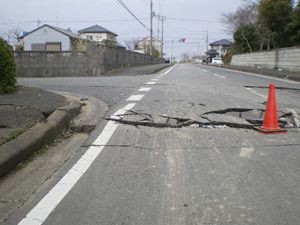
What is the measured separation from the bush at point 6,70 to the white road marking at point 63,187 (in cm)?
359

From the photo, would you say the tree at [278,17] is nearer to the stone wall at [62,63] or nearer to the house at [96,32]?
the stone wall at [62,63]

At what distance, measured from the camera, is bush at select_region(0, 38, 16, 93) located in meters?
9.07

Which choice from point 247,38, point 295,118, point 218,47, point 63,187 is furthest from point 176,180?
point 218,47

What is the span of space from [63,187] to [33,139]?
142 centimetres

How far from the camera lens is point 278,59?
34.2 m

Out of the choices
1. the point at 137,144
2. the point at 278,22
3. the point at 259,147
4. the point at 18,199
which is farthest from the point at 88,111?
the point at 278,22

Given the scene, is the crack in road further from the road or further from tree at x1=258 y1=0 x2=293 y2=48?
tree at x1=258 y1=0 x2=293 y2=48

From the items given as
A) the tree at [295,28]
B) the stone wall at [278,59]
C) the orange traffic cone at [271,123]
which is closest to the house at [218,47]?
the stone wall at [278,59]

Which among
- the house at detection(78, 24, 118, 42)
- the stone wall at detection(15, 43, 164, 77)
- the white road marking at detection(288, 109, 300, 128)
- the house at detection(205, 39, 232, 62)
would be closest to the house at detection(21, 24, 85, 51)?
the house at detection(78, 24, 118, 42)

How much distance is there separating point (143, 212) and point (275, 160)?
7.72ft

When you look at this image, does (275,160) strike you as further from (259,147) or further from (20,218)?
(20,218)

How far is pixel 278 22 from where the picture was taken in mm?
39844

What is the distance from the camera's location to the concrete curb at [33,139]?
4863 mm

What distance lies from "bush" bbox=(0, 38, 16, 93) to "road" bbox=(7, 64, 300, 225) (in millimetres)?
3115
